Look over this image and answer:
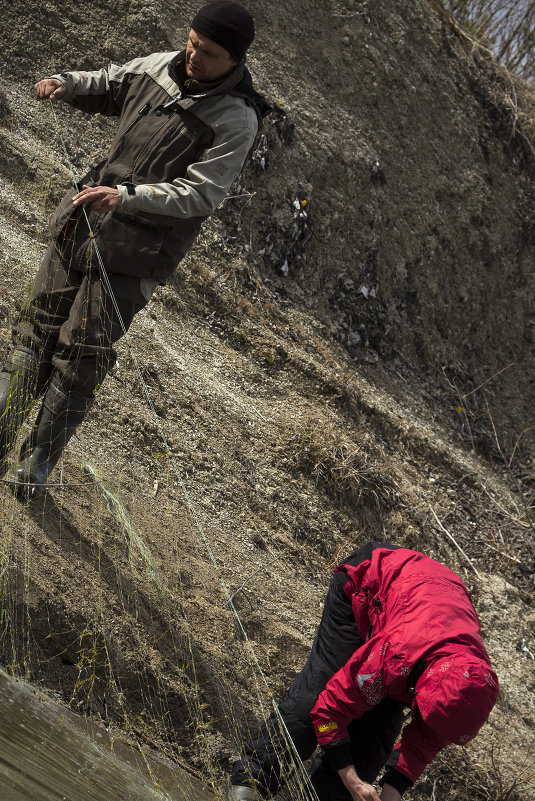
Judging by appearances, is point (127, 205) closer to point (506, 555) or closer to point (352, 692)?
point (352, 692)

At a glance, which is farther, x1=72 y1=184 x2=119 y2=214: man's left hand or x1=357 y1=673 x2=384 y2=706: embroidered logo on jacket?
x1=72 y1=184 x2=119 y2=214: man's left hand

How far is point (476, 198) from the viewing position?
808 cm

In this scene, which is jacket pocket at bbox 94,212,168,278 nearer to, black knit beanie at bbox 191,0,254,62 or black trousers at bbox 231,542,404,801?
black knit beanie at bbox 191,0,254,62

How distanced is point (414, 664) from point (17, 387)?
5.72 ft

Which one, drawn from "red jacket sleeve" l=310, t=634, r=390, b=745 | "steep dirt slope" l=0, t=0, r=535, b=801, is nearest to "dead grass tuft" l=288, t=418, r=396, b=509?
"steep dirt slope" l=0, t=0, r=535, b=801

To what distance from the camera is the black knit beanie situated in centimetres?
248

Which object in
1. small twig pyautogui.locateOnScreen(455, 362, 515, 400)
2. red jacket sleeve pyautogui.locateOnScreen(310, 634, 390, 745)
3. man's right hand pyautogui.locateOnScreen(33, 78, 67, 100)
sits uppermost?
man's right hand pyautogui.locateOnScreen(33, 78, 67, 100)

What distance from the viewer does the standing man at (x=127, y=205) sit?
8.33 ft

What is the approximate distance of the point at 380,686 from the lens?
2.37 meters

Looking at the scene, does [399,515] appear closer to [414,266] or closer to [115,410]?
[115,410]

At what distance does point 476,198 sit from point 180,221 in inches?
246

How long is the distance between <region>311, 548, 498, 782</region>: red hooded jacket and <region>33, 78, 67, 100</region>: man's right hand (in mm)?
2118

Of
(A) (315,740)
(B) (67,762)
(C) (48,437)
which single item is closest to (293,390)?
(C) (48,437)

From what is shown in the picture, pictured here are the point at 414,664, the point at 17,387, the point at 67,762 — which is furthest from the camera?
the point at 17,387
